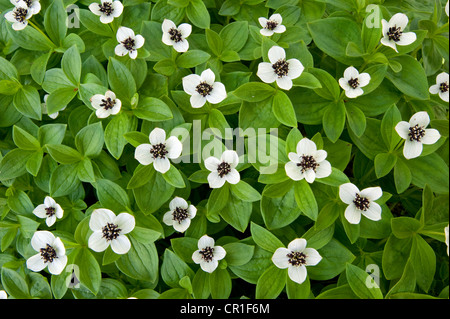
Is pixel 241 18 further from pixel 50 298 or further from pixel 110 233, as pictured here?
pixel 50 298

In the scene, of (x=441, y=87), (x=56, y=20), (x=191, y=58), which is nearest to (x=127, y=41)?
(x=191, y=58)

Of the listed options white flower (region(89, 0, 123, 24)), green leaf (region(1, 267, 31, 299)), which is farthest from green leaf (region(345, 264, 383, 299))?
white flower (region(89, 0, 123, 24))

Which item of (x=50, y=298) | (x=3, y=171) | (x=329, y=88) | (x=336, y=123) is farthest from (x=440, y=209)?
(x=3, y=171)

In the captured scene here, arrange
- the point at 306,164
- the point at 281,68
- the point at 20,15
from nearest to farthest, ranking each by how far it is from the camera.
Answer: the point at 306,164 < the point at 281,68 < the point at 20,15

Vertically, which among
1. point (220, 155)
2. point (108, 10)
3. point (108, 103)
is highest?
point (108, 10)

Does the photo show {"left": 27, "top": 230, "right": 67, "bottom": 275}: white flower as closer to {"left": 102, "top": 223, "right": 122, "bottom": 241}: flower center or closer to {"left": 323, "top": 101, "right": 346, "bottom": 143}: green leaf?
{"left": 102, "top": 223, "right": 122, "bottom": 241}: flower center

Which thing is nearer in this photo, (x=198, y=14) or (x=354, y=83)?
(x=354, y=83)

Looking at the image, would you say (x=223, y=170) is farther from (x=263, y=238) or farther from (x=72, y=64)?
(x=72, y=64)
